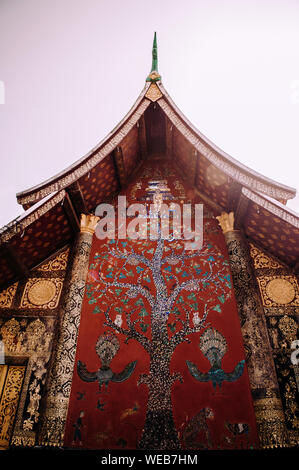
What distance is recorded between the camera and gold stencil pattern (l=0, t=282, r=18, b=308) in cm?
525

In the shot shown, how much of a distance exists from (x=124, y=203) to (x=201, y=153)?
213 cm

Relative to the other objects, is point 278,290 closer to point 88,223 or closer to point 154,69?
point 88,223

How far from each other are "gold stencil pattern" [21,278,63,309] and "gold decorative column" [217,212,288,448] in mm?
3250

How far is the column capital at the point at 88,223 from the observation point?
588cm

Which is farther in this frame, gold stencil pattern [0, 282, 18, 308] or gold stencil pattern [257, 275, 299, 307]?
gold stencil pattern [0, 282, 18, 308]

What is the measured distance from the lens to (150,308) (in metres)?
5.12

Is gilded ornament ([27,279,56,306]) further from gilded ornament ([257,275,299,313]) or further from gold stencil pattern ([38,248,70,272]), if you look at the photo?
gilded ornament ([257,275,299,313])

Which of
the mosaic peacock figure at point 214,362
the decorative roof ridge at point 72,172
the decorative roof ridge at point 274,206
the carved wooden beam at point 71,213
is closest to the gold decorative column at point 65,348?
the carved wooden beam at point 71,213

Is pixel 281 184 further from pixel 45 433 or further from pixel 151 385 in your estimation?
pixel 45 433

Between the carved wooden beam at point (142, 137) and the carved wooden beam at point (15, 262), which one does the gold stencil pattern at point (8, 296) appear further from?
the carved wooden beam at point (142, 137)

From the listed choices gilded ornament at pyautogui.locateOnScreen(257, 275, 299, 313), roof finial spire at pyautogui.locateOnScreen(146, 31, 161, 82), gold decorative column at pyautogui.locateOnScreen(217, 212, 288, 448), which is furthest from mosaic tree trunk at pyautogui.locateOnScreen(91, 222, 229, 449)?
roof finial spire at pyautogui.locateOnScreen(146, 31, 161, 82)

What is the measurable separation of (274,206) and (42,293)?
4350mm

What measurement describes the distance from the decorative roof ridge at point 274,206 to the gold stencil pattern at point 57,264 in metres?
3.65

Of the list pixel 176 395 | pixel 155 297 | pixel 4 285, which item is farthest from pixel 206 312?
pixel 4 285
